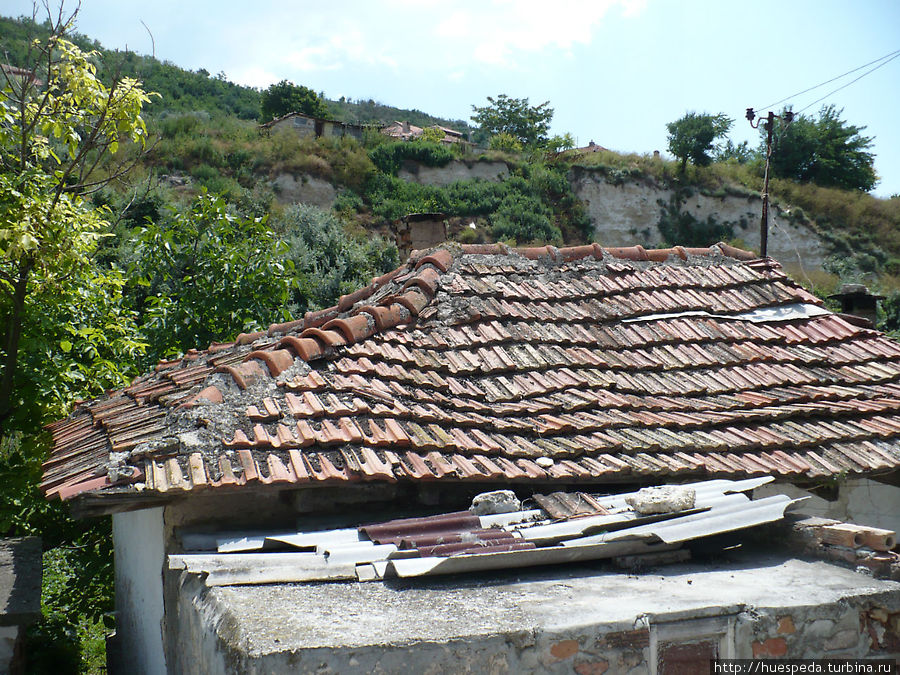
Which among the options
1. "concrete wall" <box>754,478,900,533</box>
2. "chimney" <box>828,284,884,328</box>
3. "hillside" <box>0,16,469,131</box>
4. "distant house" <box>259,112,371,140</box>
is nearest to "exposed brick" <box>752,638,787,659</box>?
"concrete wall" <box>754,478,900,533</box>

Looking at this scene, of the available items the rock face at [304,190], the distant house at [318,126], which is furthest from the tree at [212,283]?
the distant house at [318,126]

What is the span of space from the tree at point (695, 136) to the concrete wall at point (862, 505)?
3729cm

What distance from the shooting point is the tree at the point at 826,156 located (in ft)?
137

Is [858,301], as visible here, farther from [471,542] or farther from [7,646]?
[7,646]

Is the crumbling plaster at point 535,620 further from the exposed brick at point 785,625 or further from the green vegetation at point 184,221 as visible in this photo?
the green vegetation at point 184,221

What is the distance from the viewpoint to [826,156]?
42062 mm

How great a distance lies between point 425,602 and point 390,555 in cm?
39

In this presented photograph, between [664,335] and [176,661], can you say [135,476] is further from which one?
[664,335]

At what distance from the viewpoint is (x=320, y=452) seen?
13.1 ft

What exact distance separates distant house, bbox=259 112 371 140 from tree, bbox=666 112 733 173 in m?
17.9

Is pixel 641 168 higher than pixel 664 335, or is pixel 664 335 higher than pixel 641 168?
pixel 641 168

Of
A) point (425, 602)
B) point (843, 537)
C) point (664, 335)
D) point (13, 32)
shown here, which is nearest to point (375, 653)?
point (425, 602)

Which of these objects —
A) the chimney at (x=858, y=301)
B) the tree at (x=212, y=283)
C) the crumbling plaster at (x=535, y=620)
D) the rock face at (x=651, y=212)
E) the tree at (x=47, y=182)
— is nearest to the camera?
the crumbling plaster at (x=535, y=620)

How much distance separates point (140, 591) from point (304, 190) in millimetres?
29804
